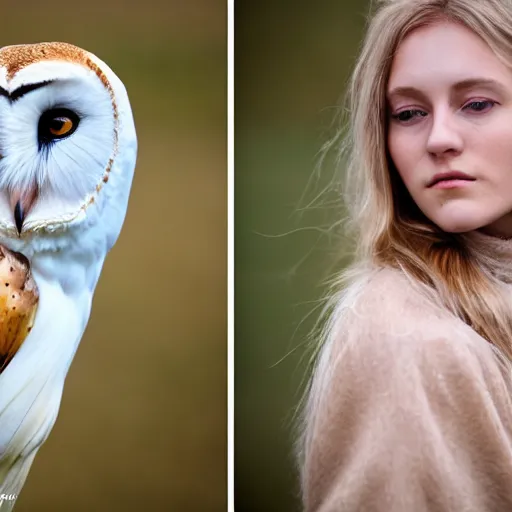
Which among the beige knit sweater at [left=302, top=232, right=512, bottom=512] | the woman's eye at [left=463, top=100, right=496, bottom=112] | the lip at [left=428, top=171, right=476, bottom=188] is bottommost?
the beige knit sweater at [left=302, top=232, right=512, bottom=512]

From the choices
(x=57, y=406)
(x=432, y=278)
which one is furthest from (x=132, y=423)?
(x=432, y=278)

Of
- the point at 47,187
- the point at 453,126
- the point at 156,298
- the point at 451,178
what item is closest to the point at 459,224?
the point at 451,178

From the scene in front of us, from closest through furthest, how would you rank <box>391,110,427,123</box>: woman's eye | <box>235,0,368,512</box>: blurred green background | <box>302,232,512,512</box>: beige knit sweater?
1. <box>302,232,512,512</box>: beige knit sweater
2. <box>391,110,427,123</box>: woman's eye
3. <box>235,0,368,512</box>: blurred green background

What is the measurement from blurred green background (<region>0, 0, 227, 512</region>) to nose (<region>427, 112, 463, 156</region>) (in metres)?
0.55

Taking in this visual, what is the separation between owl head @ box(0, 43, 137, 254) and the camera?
1361 mm

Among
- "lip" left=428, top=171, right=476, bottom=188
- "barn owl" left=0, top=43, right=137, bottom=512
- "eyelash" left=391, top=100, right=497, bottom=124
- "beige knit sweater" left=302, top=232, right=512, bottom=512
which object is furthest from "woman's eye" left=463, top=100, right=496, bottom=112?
"barn owl" left=0, top=43, right=137, bottom=512

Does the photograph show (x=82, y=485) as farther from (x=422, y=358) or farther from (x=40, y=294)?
(x=422, y=358)

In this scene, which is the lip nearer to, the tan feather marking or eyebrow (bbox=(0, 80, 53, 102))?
the tan feather marking

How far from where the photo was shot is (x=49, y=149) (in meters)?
1.37

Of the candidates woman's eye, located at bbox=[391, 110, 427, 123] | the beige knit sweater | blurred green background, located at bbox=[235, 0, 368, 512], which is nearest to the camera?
the beige knit sweater

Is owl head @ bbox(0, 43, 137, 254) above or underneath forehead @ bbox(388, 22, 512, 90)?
underneath

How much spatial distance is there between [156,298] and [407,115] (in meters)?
0.72

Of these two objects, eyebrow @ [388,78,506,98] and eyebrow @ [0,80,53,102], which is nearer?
eyebrow @ [388,78,506,98]

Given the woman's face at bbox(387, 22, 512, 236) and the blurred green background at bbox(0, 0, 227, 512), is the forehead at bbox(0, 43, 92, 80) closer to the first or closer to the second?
the blurred green background at bbox(0, 0, 227, 512)
